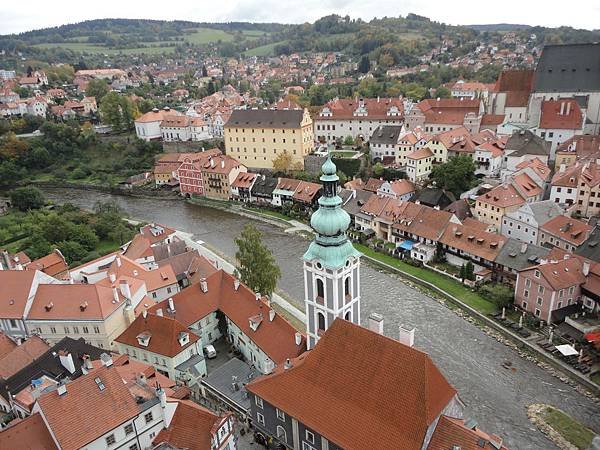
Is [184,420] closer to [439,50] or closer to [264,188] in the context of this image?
[264,188]

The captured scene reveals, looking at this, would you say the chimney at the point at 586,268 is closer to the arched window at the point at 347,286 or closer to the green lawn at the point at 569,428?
the green lawn at the point at 569,428

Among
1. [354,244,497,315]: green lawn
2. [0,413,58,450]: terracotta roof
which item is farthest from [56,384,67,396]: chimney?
[354,244,497,315]: green lawn

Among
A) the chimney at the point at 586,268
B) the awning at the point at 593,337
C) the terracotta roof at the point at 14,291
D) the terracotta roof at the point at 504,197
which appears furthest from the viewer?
the terracotta roof at the point at 504,197

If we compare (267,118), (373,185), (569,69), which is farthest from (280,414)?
(569,69)

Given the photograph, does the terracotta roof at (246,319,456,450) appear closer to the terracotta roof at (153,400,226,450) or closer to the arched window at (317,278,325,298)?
the terracotta roof at (153,400,226,450)

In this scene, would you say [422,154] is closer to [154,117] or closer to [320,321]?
[320,321]

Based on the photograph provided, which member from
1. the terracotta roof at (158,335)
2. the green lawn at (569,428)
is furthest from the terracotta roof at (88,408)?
the green lawn at (569,428)
